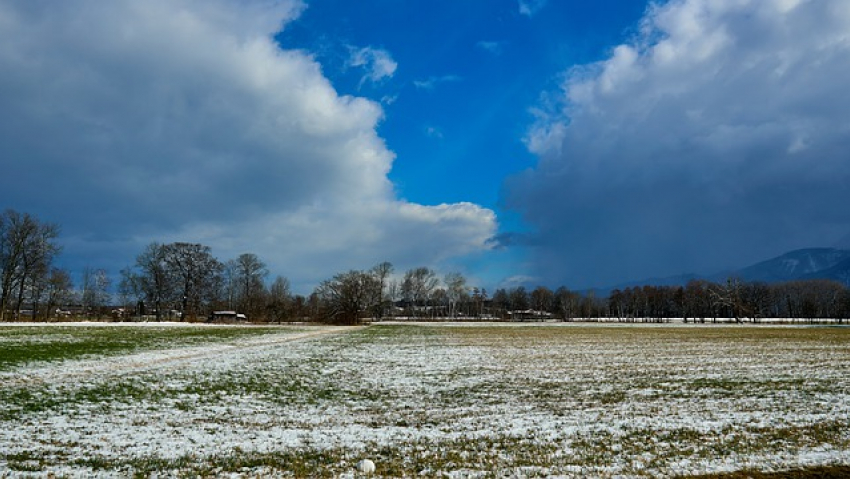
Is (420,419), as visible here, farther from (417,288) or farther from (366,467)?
(417,288)

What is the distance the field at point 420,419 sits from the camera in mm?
8500

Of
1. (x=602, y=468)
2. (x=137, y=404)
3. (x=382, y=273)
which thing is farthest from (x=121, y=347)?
(x=382, y=273)

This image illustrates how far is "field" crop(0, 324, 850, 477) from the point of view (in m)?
8.50

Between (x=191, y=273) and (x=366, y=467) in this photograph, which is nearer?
(x=366, y=467)

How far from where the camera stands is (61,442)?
988 cm

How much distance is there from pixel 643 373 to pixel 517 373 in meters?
5.09

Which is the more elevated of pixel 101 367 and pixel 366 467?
pixel 366 467

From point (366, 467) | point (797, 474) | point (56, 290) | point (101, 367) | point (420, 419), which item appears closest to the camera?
point (797, 474)

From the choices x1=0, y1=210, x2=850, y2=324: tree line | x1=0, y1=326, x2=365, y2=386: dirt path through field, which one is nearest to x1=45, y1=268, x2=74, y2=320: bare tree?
x1=0, y1=210, x2=850, y2=324: tree line

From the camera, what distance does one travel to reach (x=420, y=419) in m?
12.3

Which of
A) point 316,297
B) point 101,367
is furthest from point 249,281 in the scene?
point 101,367

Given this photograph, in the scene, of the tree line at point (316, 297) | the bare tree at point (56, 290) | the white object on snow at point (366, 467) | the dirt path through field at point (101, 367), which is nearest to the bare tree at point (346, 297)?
the tree line at point (316, 297)

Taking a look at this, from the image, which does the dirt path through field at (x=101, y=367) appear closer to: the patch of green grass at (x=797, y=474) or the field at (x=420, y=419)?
the field at (x=420, y=419)

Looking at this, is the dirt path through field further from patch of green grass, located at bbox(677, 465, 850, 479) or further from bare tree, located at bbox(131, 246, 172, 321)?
bare tree, located at bbox(131, 246, 172, 321)
